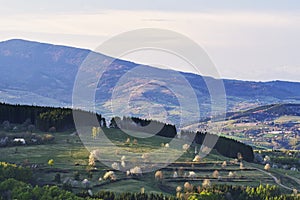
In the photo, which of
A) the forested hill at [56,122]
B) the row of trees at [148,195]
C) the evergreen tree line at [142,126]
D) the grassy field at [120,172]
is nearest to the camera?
the row of trees at [148,195]

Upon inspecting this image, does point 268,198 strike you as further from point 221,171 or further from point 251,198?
point 221,171

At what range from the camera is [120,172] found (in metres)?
118

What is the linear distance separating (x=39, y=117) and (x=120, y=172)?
51486 millimetres

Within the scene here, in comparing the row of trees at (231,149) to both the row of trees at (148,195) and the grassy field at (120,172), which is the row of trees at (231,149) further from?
the row of trees at (148,195)

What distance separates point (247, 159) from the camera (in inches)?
6772

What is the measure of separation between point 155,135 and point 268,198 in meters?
69.2

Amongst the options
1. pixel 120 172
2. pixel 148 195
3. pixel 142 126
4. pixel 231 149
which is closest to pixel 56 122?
pixel 142 126

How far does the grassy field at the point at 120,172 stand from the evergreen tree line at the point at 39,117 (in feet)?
16.5

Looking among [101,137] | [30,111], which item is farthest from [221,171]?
[30,111]

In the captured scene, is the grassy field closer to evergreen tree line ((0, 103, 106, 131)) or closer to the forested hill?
evergreen tree line ((0, 103, 106, 131))

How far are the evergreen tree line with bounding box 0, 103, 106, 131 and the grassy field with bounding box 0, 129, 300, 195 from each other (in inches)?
198

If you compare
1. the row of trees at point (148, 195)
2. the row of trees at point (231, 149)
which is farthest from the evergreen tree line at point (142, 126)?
the row of trees at point (148, 195)

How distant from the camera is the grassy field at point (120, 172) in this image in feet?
364

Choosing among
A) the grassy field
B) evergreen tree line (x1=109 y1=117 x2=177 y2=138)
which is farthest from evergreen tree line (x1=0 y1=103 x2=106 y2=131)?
evergreen tree line (x1=109 y1=117 x2=177 y2=138)
